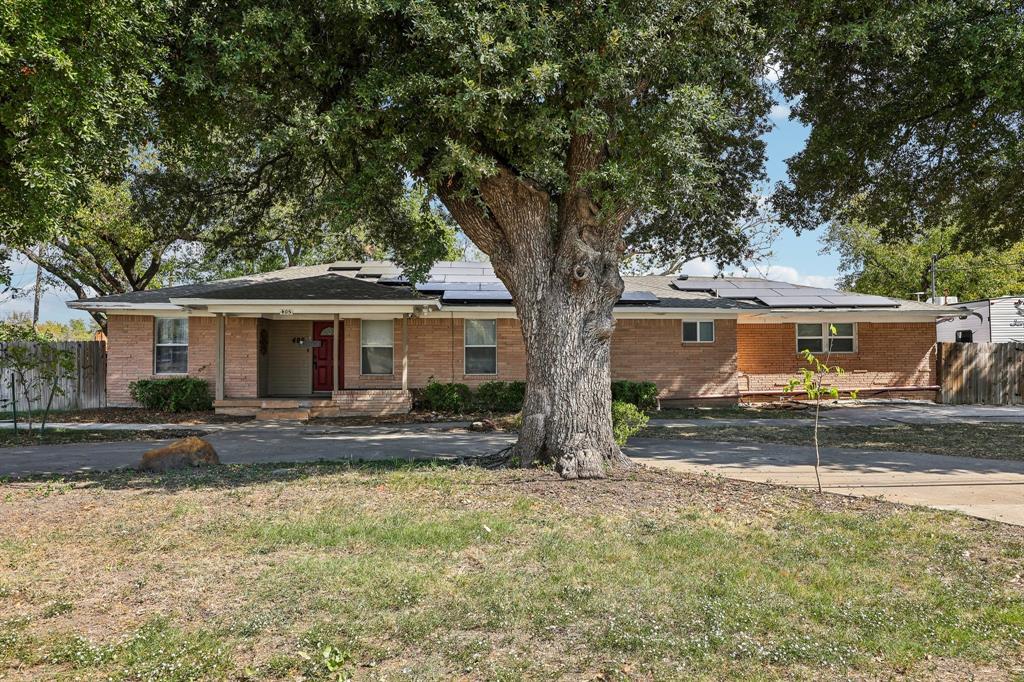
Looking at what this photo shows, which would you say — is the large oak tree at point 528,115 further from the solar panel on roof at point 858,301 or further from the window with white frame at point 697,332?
the solar panel on roof at point 858,301

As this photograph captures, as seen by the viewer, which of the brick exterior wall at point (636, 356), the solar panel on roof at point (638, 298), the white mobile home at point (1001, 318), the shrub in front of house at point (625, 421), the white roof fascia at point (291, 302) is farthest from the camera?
the white mobile home at point (1001, 318)

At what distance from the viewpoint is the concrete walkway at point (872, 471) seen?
699 cm

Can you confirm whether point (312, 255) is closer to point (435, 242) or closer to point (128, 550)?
point (435, 242)

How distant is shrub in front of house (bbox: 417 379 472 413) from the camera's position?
1675 cm

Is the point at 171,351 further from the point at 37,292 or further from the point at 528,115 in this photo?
the point at 37,292

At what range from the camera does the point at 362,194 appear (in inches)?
332

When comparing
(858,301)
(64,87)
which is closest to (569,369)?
(64,87)

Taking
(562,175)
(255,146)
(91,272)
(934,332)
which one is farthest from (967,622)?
(91,272)

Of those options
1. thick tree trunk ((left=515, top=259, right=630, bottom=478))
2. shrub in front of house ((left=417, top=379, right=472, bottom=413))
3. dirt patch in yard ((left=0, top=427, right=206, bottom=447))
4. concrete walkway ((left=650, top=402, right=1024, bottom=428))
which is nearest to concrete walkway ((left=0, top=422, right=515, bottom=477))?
dirt patch in yard ((left=0, top=427, right=206, bottom=447))

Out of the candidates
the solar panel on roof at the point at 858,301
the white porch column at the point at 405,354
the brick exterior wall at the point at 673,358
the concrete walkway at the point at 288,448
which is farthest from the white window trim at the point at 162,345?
the solar panel on roof at the point at 858,301

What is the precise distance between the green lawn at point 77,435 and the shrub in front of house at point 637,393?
10116 millimetres

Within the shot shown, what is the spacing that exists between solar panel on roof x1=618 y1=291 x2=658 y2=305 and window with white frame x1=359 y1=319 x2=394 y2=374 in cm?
645

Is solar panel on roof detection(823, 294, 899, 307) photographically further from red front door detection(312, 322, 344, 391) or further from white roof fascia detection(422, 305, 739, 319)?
red front door detection(312, 322, 344, 391)

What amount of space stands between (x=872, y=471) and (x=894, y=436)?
13.9ft
